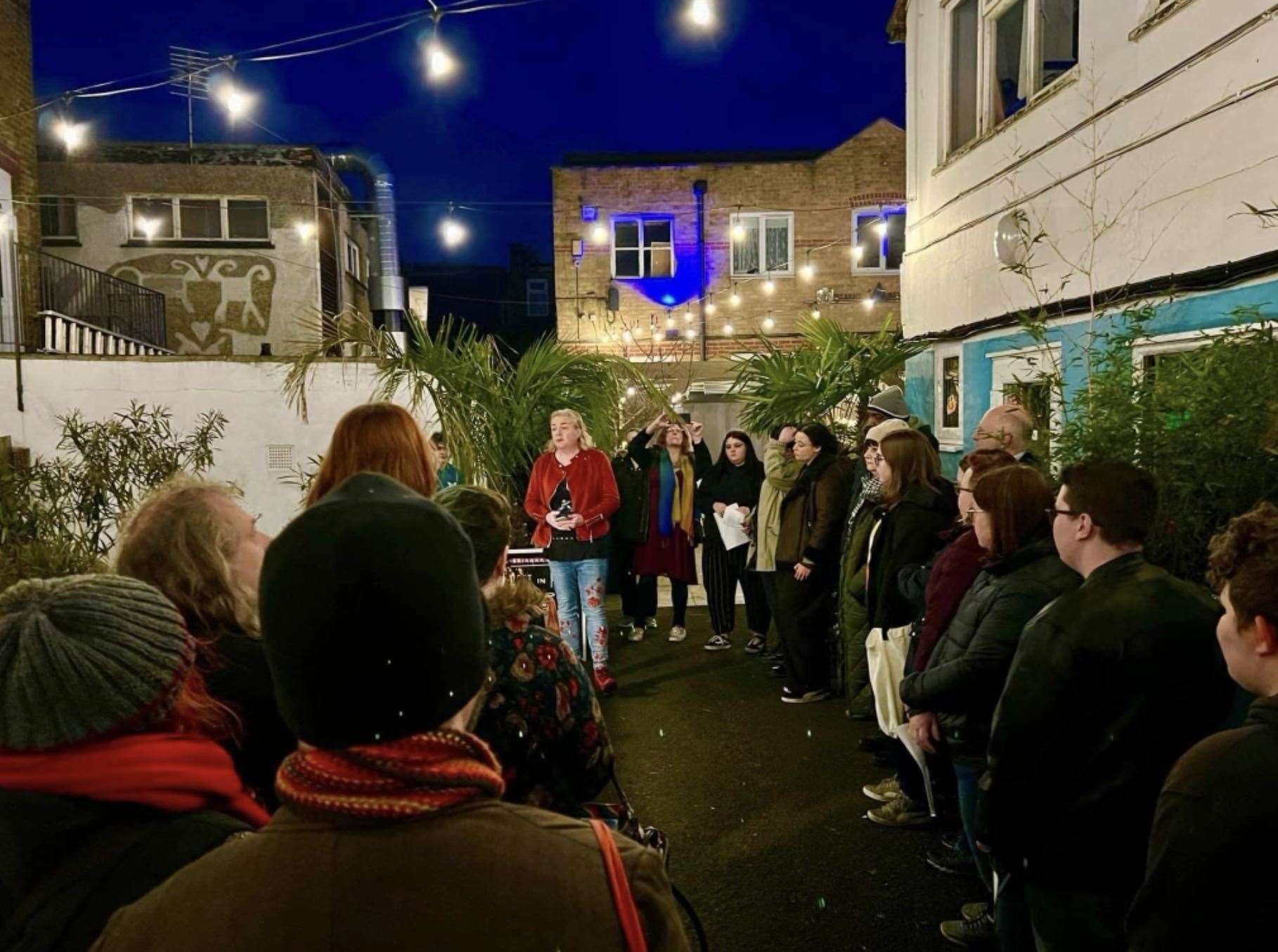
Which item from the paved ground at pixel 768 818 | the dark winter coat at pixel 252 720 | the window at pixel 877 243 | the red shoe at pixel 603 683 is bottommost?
the paved ground at pixel 768 818

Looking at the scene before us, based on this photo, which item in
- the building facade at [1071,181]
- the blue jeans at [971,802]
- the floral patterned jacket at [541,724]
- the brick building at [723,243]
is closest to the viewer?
the floral patterned jacket at [541,724]

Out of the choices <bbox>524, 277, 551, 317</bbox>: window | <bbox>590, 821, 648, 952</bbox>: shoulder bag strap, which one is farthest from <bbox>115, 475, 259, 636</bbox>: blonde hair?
<bbox>524, 277, 551, 317</bbox>: window

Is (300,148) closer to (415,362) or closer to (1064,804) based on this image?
(415,362)

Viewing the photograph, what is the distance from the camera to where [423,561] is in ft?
2.88

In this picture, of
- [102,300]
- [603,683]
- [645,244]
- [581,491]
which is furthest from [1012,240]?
[102,300]

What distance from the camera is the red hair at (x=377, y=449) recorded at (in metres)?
2.73

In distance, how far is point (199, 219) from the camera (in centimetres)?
1739

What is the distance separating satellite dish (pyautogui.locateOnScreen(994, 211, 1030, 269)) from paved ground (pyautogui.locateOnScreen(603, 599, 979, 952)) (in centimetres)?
370

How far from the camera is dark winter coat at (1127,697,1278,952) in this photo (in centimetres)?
142

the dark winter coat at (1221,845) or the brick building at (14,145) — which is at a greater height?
the brick building at (14,145)

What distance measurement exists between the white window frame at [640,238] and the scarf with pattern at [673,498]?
13243 mm

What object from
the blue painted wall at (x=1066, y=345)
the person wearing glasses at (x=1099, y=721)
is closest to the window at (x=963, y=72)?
the blue painted wall at (x=1066, y=345)

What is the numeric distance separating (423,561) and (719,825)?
3.71m

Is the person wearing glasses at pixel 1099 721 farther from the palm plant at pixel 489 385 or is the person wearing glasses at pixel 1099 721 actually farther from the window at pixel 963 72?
the window at pixel 963 72
